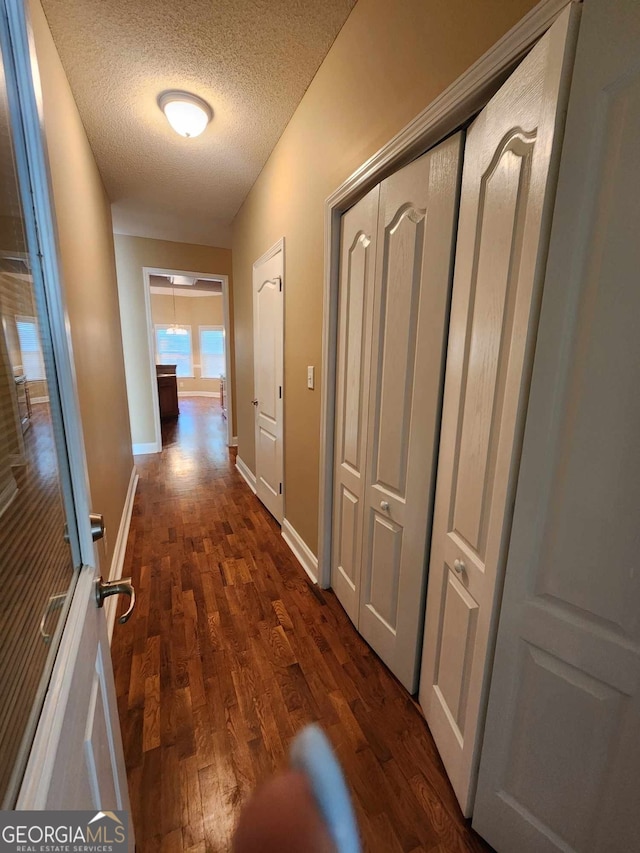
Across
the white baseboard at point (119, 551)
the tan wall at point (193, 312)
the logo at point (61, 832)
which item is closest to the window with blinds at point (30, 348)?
the logo at point (61, 832)

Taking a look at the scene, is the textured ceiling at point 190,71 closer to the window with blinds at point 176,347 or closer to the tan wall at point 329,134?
the tan wall at point 329,134

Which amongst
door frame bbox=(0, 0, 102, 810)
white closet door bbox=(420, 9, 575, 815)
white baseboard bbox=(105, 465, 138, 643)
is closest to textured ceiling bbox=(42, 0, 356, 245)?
white closet door bbox=(420, 9, 575, 815)

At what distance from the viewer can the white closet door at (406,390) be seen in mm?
1214

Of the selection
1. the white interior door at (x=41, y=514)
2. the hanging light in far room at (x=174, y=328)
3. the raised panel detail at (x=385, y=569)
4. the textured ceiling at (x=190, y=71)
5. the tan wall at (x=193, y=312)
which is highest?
the textured ceiling at (x=190, y=71)

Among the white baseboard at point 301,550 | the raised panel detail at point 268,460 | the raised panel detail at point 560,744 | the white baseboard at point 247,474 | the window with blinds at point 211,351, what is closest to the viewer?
the raised panel detail at point 560,744

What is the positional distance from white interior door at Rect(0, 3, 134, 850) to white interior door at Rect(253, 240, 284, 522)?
1.97m

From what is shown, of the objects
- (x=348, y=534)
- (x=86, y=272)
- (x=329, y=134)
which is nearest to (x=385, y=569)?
(x=348, y=534)

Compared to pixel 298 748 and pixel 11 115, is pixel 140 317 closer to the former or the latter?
pixel 11 115

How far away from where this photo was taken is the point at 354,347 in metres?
1.73

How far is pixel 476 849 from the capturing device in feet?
3.44

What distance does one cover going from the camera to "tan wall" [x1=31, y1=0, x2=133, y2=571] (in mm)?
1547

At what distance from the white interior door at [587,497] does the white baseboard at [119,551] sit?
6.08 ft

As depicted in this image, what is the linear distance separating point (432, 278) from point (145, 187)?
10.7ft

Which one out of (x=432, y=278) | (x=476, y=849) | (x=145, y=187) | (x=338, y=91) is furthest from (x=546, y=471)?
(x=145, y=187)
